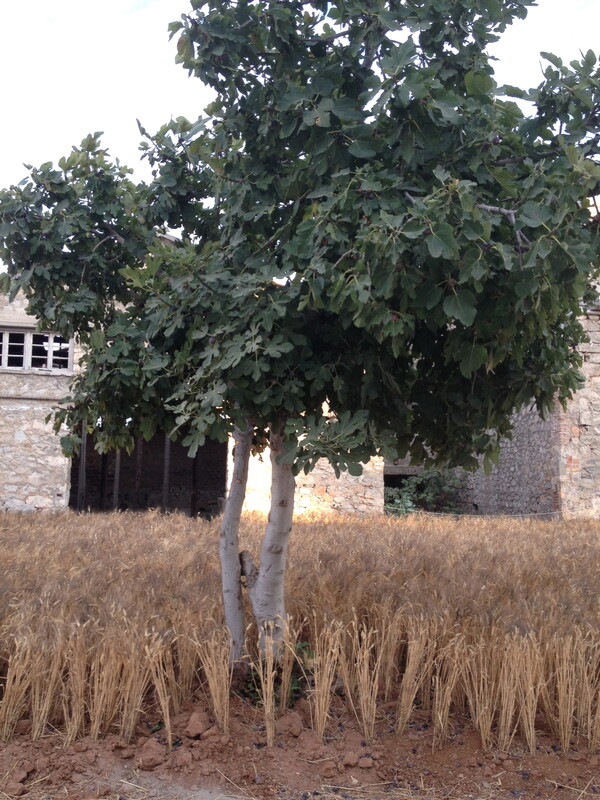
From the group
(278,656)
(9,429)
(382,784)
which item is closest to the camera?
(382,784)

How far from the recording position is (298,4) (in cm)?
395

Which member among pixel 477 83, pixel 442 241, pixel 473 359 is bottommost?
pixel 473 359

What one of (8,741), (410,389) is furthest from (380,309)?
(8,741)

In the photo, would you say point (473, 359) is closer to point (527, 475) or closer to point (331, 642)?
point (331, 642)

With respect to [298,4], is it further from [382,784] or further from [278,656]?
[382,784]

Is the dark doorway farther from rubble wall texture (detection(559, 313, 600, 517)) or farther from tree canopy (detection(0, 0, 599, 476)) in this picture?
tree canopy (detection(0, 0, 599, 476))

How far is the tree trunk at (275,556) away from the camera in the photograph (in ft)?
15.4

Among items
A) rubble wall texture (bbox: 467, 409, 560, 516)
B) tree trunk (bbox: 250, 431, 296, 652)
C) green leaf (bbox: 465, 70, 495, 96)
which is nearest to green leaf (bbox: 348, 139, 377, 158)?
green leaf (bbox: 465, 70, 495, 96)

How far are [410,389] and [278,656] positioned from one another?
1.87 metres

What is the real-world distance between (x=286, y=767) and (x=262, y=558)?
1293mm

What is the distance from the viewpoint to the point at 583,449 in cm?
1416

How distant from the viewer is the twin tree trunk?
4719 millimetres

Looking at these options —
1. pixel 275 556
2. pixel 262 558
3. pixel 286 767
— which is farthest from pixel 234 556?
pixel 286 767

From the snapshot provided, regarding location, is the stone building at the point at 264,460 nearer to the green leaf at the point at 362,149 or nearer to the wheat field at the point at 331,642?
the wheat field at the point at 331,642
